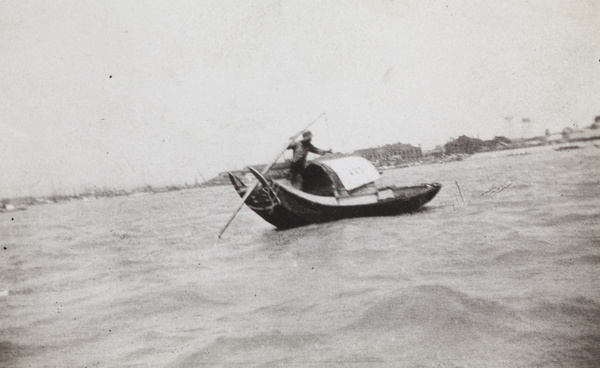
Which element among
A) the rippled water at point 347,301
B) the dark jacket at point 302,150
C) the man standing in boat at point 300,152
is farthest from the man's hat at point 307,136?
the rippled water at point 347,301

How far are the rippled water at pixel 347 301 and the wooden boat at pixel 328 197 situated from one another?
82cm

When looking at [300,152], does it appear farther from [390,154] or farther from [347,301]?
[347,301]

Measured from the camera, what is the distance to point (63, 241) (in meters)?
10.5

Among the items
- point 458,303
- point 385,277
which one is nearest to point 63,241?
point 385,277

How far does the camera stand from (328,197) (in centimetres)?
743

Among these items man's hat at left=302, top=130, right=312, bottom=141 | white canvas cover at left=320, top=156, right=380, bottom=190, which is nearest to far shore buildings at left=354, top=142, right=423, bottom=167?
white canvas cover at left=320, top=156, right=380, bottom=190

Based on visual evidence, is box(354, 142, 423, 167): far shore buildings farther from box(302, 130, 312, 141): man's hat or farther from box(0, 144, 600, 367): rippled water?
box(0, 144, 600, 367): rippled water

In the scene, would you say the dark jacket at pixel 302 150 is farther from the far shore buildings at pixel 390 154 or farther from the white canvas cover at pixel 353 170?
the far shore buildings at pixel 390 154

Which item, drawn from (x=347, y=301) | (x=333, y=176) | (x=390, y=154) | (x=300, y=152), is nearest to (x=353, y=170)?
(x=333, y=176)

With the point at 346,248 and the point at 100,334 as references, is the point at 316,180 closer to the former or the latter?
the point at 346,248

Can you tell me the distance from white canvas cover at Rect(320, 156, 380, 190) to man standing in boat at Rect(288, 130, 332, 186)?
0.51m

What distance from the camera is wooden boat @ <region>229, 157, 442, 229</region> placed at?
710 cm

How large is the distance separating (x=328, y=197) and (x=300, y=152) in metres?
0.99

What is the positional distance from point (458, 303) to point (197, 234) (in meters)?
7.48
